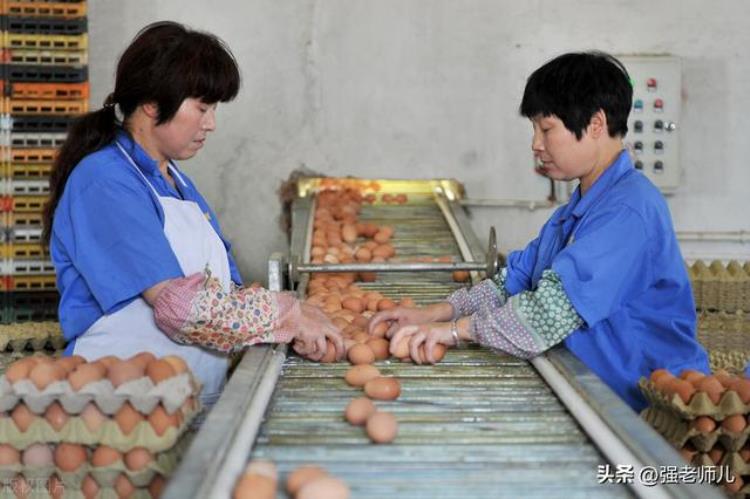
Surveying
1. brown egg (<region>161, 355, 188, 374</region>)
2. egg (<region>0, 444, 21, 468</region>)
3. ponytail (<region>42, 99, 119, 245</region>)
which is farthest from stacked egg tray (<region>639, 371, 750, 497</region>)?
ponytail (<region>42, 99, 119, 245</region>)

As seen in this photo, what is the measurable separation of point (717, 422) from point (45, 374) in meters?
1.40

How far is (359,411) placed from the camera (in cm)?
188

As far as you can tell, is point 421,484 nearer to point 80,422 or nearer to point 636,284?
point 80,422

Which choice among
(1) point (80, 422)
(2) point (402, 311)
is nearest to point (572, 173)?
(2) point (402, 311)

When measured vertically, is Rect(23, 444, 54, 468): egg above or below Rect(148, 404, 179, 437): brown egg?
below

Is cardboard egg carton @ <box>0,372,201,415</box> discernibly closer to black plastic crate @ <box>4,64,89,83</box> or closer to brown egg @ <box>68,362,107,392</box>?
brown egg @ <box>68,362,107,392</box>

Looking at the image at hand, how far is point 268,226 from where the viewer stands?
5.75 meters

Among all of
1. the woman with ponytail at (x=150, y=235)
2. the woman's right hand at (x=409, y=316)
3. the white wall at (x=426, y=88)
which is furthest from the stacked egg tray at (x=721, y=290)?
the woman with ponytail at (x=150, y=235)

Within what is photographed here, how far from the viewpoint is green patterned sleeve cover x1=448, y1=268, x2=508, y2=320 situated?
2805 mm

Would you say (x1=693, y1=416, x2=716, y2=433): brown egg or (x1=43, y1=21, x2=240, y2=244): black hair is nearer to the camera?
(x1=693, y1=416, x2=716, y2=433): brown egg

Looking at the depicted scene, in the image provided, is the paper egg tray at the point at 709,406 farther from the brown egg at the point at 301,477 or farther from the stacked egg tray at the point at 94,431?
the stacked egg tray at the point at 94,431

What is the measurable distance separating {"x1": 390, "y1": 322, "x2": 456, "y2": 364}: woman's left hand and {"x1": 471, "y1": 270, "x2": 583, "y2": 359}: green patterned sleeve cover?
0.09m

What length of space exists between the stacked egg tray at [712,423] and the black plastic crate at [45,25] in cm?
419

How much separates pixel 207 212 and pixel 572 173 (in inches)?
46.4
